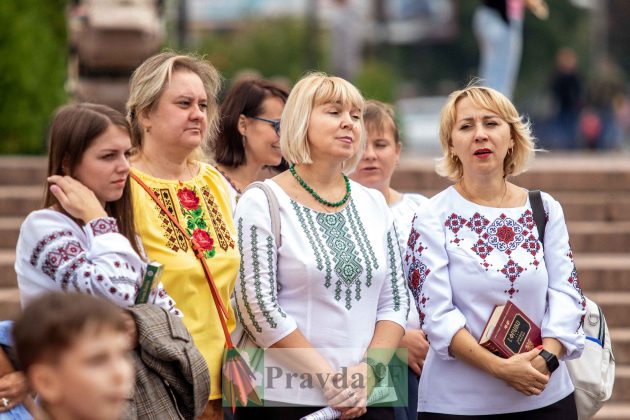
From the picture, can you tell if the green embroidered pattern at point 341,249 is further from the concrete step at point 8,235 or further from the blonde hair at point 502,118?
the concrete step at point 8,235

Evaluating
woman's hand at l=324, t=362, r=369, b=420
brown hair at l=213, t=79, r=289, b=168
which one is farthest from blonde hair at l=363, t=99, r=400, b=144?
woman's hand at l=324, t=362, r=369, b=420

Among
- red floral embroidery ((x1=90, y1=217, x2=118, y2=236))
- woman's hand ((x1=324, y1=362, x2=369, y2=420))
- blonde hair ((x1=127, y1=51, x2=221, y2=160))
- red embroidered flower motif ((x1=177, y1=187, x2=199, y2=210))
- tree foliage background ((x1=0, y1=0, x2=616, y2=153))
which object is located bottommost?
tree foliage background ((x1=0, y1=0, x2=616, y2=153))

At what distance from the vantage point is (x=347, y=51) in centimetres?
2519

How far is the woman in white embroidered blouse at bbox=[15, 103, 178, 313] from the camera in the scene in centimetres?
400

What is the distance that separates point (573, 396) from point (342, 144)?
1409mm

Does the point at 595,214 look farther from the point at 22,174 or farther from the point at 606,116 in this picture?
the point at 606,116

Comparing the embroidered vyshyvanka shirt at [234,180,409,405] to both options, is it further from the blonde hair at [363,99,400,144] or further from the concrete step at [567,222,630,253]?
the concrete step at [567,222,630,253]

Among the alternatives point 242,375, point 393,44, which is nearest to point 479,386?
point 242,375

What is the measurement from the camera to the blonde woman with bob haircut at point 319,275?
4.56 m

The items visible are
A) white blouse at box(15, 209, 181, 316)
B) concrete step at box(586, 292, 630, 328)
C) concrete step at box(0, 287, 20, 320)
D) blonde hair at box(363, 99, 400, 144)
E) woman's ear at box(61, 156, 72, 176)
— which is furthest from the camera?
concrete step at box(586, 292, 630, 328)

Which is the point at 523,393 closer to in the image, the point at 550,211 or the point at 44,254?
the point at 550,211

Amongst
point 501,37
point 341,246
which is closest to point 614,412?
point 341,246

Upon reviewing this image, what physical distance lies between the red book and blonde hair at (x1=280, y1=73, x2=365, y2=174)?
96 cm

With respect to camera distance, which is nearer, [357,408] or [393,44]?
[357,408]
